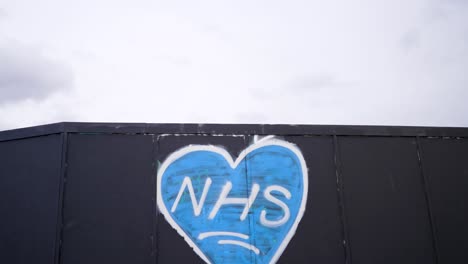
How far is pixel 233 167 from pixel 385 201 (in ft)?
6.60

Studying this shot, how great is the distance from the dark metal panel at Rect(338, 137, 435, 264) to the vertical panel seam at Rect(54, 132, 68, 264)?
3.40 m

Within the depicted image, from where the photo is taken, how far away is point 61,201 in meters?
3.68

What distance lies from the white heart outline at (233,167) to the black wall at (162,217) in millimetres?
62

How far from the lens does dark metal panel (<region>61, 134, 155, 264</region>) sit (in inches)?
143

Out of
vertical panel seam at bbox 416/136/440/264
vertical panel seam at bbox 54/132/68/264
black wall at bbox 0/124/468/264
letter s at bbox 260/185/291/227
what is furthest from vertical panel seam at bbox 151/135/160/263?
vertical panel seam at bbox 416/136/440/264

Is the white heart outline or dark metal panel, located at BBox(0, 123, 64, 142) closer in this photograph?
the white heart outline

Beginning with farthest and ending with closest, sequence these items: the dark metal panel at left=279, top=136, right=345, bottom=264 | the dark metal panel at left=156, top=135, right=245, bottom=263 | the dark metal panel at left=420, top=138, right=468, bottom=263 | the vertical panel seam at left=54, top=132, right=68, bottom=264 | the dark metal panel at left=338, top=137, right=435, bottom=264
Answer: the dark metal panel at left=420, top=138, right=468, bottom=263
the dark metal panel at left=338, top=137, right=435, bottom=264
the dark metal panel at left=279, top=136, right=345, bottom=264
the dark metal panel at left=156, top=135, right=245, bottom=263
the vertical panel seam at left=54, top=132, right=68, bottom=264

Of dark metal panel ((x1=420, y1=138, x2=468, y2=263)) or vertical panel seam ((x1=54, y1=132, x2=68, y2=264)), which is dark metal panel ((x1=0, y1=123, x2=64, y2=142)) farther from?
dark metal panel ((x1=420, y1=138, x2=468, y2=263))

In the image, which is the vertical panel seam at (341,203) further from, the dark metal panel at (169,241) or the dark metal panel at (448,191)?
the dark metal panel at (169,241)

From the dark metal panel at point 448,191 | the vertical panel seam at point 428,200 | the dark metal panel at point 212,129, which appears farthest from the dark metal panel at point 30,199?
the dark metal panel at point 448,191

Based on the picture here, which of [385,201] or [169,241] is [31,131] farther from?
[385,201]

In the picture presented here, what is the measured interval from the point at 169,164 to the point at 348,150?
2315 mm

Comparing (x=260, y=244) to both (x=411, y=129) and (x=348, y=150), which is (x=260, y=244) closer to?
(x=348, y=150)

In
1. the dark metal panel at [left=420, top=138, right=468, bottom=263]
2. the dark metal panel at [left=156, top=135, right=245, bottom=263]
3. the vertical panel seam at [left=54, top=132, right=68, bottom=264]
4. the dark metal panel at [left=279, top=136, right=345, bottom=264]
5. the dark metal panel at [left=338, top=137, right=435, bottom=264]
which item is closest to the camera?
the vertical panel seam at [left=54, top=132, right=68, bottom=264]
